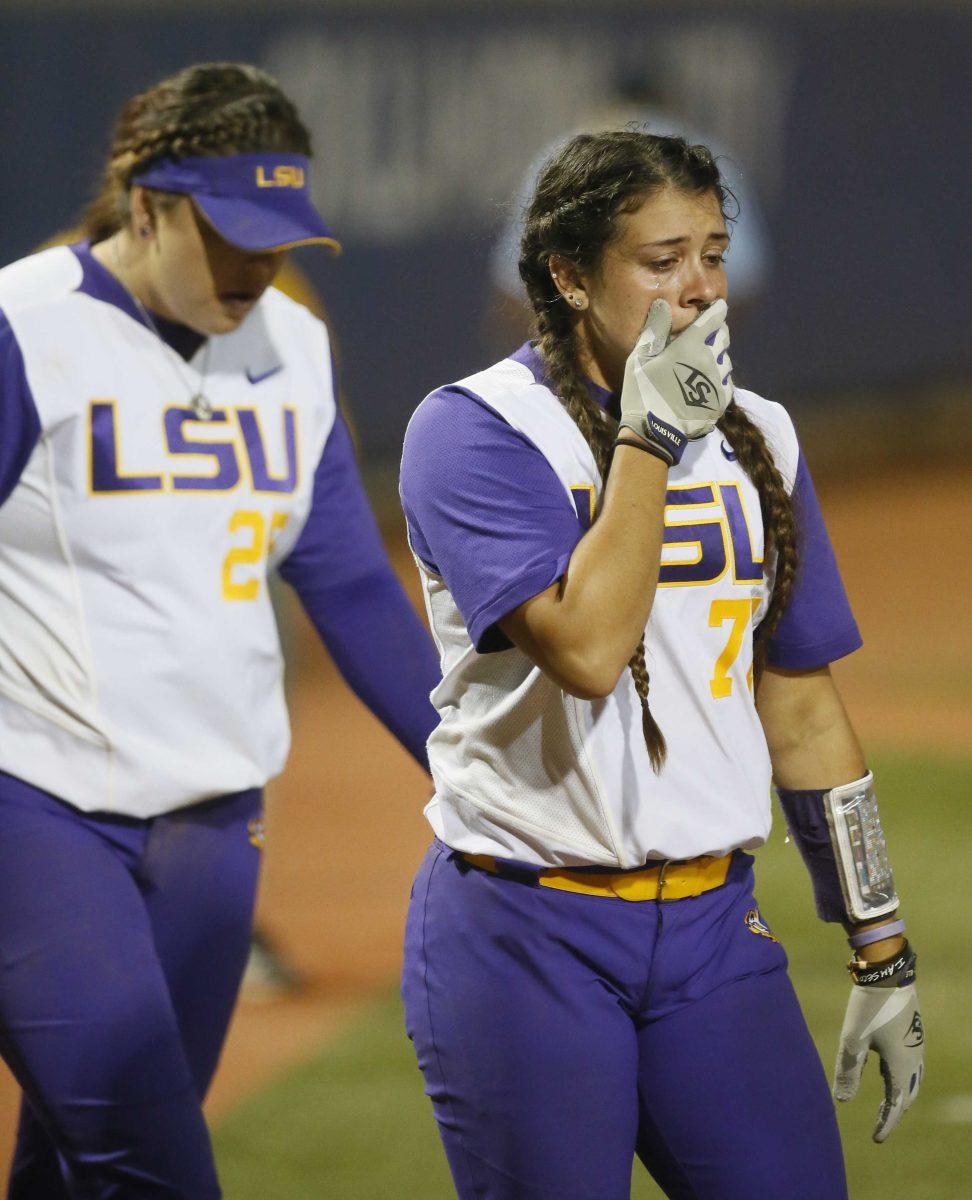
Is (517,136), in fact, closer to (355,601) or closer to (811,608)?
(355,601)

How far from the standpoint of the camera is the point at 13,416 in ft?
10.1

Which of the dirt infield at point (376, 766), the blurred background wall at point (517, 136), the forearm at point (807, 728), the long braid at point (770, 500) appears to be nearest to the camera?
the long braid at point (770, 500)

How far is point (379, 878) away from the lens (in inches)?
262

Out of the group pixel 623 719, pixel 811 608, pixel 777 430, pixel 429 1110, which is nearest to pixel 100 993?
pixel 623 719

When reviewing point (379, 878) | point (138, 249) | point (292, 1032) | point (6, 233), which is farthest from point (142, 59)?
point (138, 249)

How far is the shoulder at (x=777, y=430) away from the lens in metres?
2.71

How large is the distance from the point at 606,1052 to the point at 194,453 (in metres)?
1.31

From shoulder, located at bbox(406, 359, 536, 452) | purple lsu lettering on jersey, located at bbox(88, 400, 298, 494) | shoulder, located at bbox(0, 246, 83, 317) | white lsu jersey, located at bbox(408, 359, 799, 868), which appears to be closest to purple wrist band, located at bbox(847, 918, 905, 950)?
white lsu jersey, located at bbox(408, 359, 799, 868)

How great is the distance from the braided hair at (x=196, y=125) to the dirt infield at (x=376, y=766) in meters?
2.32

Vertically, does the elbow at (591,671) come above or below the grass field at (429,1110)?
above

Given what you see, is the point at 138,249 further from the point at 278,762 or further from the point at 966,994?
the point at 966,994

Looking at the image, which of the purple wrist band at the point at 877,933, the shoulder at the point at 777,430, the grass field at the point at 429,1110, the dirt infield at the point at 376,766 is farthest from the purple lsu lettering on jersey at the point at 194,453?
the dirt infield at the point at 376,766

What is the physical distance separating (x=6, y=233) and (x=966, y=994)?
770 centimetres

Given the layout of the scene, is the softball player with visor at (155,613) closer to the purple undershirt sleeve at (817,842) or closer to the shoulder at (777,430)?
the purple undershirt sleeve at (817,842)
